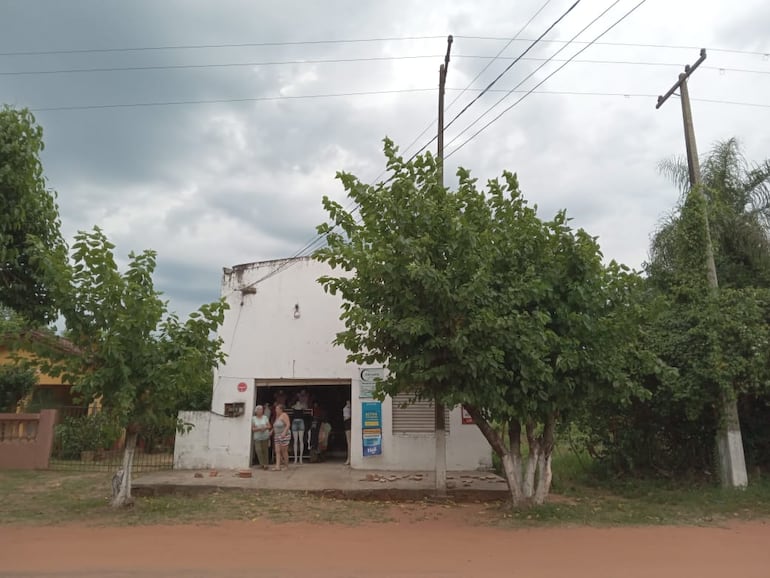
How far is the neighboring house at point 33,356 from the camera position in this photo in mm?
8031

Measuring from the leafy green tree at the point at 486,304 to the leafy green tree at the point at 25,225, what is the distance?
12.2 feet

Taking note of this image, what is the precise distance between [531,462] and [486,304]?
111 inches

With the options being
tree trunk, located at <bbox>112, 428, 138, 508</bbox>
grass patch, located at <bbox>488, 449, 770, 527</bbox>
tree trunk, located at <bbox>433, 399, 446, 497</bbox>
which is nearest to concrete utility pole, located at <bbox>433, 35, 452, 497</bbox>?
tree trunk, located at <bbox>433, 399, 446, 497</bbox>

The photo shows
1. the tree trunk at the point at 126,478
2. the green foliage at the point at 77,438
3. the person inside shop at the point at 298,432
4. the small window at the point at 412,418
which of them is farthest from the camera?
the green foliage at the point at 77,438

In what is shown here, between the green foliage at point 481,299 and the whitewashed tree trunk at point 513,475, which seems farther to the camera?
the whitewashed tree trunk at point 513,475

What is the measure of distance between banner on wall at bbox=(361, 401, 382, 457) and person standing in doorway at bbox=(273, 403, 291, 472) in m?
1.63

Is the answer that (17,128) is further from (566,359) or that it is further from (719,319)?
(719,319)

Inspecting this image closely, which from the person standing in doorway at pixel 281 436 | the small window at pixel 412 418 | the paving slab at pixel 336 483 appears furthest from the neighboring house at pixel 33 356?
the small window at pixel 412 418

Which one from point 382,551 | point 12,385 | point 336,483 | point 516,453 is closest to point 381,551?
point 382,551

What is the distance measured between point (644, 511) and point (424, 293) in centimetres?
494

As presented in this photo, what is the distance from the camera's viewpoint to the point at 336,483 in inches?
425

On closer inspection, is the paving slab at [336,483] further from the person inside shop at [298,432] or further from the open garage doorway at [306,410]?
the open garage doorway at [306,410]

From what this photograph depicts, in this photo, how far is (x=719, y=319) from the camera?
32.4 ft

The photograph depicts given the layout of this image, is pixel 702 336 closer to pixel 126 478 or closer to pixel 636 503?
pixel 636 503
